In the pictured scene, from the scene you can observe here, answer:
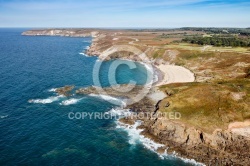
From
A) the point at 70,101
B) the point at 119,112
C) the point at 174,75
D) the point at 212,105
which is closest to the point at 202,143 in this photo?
the point at 212,105

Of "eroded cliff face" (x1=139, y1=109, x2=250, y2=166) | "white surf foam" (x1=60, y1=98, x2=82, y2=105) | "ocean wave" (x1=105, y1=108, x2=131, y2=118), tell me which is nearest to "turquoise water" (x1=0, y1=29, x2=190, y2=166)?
"white surf foam" (x1=60, y1=98, x2=82, y2=105)

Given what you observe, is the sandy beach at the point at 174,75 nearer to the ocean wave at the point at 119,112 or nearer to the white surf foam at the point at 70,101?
the ocean wave at the point at 119,112

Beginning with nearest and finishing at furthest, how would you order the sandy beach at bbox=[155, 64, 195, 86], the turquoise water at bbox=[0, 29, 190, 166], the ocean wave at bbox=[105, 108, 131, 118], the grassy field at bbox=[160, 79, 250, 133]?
the turquoise water at bbox=[0, 29, 190, 166]
the grassy field at bbox=[160, 79, 250, 133]
the ocean wave at bbox=[105, 108, 131, 118]
the sandy beach at bbox=[155, 64, 195, 86]

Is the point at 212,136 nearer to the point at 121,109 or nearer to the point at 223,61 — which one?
the point at 121,109

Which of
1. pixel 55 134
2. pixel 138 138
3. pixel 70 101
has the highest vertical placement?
pixel 70 101

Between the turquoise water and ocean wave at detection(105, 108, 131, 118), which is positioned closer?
the turquoise water

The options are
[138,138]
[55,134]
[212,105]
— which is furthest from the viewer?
[212,105]

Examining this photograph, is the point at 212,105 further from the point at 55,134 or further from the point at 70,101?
the point at 70,101

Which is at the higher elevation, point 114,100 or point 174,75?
point 174,75

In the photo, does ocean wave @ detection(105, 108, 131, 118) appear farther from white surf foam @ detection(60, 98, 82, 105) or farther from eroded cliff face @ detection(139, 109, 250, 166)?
white surf foam @ detection(60, 98, 82, 105)
